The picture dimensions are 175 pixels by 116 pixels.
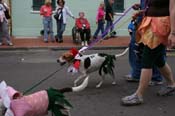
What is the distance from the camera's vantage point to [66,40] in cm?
1809

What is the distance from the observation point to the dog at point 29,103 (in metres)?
4.26

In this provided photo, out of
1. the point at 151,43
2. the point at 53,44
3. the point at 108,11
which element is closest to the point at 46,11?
the point at 53,44

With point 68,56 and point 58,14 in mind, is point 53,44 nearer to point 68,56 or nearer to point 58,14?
point 58,14

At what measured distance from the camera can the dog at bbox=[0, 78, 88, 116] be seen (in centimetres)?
426

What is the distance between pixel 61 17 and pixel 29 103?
1316 centimetres

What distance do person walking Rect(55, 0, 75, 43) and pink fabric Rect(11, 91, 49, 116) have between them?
42.6ft

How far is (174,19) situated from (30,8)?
45.6ft

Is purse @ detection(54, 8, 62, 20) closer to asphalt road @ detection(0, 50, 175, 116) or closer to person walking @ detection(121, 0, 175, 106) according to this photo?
asphalt road @ detection(0, 50, 175, 116)

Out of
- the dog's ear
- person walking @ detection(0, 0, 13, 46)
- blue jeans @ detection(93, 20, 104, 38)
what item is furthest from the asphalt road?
blue jeans @ detection(93, 20, 104, 38)

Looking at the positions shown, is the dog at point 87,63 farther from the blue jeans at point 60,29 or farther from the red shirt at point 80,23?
the blue jeans at point 60,29

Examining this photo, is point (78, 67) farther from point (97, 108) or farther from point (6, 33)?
point (6, 33)

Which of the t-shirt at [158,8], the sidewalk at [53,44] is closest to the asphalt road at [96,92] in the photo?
the t-shirt at [158,8]

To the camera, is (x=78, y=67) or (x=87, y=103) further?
(x=78, y=67)

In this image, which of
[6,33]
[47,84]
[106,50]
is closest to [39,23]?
[6,33]
